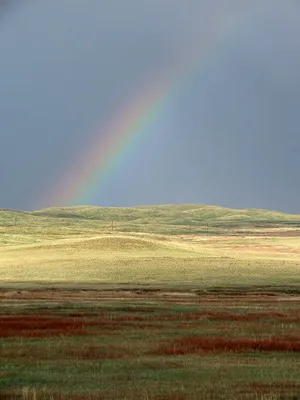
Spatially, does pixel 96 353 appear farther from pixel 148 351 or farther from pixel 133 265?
pixel 133 265

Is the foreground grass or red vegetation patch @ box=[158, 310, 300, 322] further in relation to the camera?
red vegetation patch @ box=[158, 310, 300, 322]

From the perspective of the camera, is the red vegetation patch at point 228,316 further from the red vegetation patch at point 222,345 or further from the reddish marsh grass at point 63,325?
the red vegetation patch at point 222,345

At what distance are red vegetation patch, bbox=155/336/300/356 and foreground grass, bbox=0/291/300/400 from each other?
0.04 m

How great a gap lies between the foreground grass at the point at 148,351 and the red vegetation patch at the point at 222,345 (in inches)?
1.6

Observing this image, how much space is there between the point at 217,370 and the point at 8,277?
212 feet

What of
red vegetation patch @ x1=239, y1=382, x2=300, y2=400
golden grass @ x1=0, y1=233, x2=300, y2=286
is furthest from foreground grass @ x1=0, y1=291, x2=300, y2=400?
golden grass @ x1=0, y1=233, x2=300, y2=286

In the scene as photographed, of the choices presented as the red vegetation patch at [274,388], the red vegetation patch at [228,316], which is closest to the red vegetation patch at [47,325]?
the red vegetation patch at [228,316]

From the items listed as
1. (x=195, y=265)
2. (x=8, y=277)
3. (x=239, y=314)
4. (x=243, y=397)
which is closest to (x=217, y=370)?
(x=243, y=397)

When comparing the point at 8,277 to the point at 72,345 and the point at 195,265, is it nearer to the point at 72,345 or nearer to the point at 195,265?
the point at 195,265

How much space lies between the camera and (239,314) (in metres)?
44.2

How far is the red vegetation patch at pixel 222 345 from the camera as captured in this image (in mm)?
28233

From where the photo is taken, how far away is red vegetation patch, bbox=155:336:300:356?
2823cm

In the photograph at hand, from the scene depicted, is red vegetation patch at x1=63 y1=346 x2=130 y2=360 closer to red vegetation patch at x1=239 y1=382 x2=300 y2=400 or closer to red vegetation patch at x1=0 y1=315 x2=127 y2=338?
red vegetation patch at x1=0 y1=315 x2=127 y2=338

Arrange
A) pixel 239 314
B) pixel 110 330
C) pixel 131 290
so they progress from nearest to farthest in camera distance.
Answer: pixel 110 330
pixel 239 314
pixel 131 290
